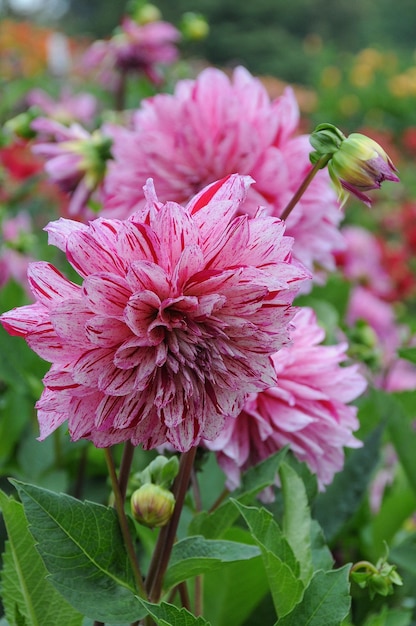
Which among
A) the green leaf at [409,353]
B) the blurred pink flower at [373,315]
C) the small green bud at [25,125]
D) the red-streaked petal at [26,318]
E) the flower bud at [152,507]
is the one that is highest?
the red-streaked petal at [26,318]

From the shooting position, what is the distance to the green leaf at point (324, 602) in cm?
52

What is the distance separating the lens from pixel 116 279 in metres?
0.45

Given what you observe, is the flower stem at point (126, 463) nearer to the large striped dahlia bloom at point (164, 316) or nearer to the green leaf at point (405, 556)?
the large striped dahlia bloom at point (164, 316)

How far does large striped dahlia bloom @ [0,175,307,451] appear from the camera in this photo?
17.8 inches

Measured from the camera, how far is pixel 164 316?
467mm

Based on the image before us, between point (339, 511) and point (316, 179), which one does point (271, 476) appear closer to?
point (339, 511)

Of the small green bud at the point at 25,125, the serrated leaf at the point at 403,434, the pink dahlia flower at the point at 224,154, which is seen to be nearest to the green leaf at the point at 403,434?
the serrated leaf at the point at 403,434

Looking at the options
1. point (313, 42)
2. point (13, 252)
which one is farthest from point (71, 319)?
point (313, 42)

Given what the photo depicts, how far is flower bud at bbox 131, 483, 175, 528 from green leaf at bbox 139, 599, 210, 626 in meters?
0.06

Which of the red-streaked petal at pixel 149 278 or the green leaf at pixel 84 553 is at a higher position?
the red-streaked petal at pixel 149 278

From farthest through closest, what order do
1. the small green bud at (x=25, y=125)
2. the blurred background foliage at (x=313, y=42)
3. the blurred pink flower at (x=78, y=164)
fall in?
1. the blurred background foliage at (x=313, y=42)
2. the small green bud at (x=25, y=125)
3. the blurred pink flower at (x=78, y=164)

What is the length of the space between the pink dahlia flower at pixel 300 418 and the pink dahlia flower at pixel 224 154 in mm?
151

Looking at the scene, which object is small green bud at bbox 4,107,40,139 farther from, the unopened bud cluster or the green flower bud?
the unopened bud cluster

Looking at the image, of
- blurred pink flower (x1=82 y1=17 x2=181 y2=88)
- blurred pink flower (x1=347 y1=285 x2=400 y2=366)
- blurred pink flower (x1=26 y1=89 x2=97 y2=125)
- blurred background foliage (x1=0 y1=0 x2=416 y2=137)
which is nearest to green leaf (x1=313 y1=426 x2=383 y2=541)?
blurred pink flower (x1=347 y1=285 x2=400 y2=366)
